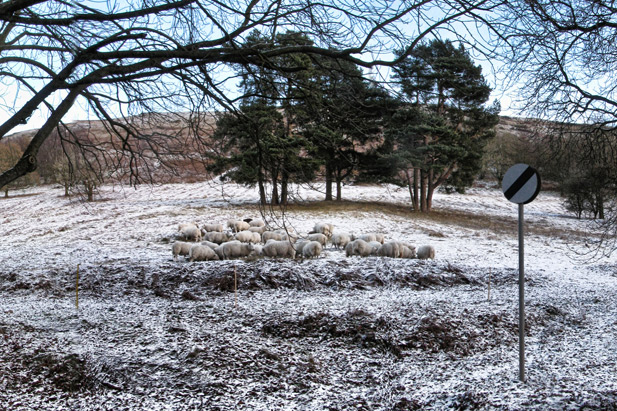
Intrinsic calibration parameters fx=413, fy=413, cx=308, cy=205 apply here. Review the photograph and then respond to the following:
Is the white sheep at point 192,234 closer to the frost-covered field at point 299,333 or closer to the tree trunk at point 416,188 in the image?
the frost-covered field at point 299,333

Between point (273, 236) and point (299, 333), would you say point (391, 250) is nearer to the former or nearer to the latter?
point (273, 236)

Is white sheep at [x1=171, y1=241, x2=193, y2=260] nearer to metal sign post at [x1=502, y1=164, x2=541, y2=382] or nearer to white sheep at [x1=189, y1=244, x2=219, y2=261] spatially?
white sheep at [x1=189, y1=244, x2=219, y2=261]

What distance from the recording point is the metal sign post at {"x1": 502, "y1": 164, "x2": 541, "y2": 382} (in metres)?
5.18

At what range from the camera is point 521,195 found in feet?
17.4

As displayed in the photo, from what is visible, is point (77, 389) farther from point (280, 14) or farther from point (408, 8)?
point (408, 8)

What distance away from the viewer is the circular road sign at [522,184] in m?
5.14

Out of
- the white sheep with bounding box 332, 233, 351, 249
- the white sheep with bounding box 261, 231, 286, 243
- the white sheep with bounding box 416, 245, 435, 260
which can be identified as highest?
the white sheep with bounding box 261, 231, 286, 243

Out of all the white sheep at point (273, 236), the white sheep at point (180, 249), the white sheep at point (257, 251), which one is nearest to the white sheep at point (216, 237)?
the white sheep at point (273, 236)

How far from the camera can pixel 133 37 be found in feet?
15.8

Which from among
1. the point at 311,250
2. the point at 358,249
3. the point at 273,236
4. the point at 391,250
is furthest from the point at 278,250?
the point at 391,250

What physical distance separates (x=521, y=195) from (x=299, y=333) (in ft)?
13.3

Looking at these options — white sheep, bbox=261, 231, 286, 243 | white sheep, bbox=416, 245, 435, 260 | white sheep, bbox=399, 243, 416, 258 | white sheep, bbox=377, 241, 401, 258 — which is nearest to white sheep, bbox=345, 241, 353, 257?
white sheep, bbox=377, 241, 401, 258

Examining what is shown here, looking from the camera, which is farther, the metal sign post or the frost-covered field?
the metal sign post

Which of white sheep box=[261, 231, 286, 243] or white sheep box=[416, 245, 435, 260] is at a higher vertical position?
white sheep box=[261, 231, 286, 243]
